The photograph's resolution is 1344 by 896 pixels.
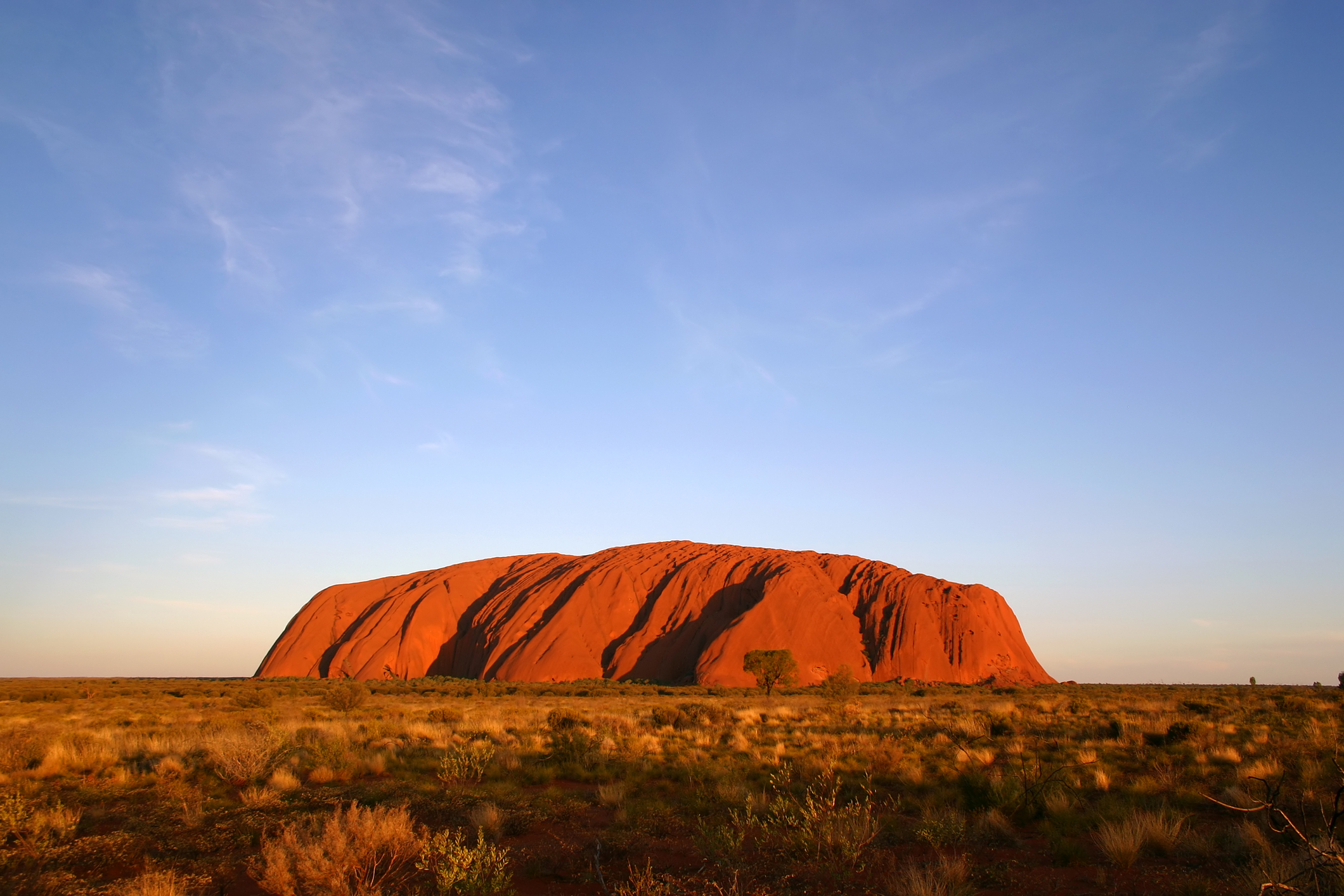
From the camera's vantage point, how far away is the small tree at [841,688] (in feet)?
103

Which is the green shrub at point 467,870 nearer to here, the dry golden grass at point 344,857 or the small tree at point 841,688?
the dry golden grass at point 344,857

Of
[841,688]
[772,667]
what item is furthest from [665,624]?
[841,688]

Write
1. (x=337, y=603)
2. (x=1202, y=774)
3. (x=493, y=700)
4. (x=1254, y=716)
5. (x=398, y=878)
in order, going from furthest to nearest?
1. (x=337, y=603)
2. (x=493, y=700)
3. (x=1254, y=716)
4. (x=1202, y=774)
5. (x=398, y=878)

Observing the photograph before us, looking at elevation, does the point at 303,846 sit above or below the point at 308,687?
above

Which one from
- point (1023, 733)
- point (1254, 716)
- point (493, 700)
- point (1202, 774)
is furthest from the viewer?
point (493, 700)

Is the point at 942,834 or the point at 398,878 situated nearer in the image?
the point at 398,878

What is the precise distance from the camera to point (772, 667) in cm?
4572

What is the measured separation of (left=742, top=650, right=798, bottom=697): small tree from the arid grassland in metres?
27.6

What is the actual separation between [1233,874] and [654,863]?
5008 millimetres

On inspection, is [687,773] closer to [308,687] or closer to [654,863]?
[654,863]

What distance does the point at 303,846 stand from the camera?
636 centimetres

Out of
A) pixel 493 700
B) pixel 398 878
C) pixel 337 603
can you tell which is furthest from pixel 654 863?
pixel 337 603

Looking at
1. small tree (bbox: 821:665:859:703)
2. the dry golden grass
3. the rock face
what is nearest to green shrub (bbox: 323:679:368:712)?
small tree (bbox: 821:665:859:703)

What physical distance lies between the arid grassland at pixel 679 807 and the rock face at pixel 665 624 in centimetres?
4125
